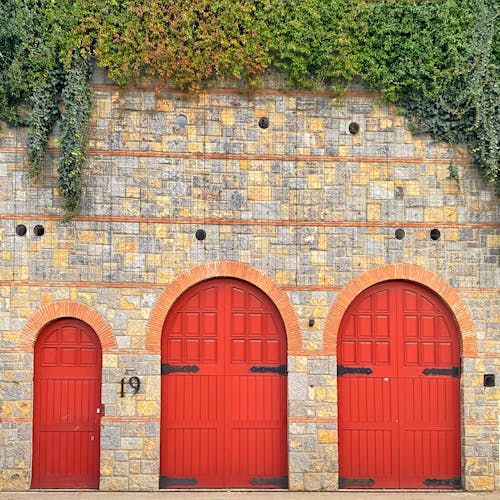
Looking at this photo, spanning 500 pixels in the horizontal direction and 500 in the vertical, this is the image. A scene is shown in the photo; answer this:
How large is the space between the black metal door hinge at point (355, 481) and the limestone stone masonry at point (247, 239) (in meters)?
0.27

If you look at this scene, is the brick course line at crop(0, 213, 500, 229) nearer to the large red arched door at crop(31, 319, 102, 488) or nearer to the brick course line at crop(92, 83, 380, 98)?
the large red arched door at crop(31, 319, 102, 488)

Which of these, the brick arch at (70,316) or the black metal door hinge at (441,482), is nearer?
the brick arch at (70,316)

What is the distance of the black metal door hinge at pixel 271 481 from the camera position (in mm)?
14336

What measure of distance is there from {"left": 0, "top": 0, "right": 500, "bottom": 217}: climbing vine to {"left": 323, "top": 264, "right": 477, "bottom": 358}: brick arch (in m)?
1.95

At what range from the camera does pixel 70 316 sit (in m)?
14.2

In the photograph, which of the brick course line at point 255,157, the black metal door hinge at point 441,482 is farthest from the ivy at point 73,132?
the black metal door hinge at point 441,482

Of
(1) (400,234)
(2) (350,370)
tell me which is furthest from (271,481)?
(1) (400,234)

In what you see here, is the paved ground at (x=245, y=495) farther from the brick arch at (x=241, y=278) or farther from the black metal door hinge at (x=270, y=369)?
the brick arch at (x=241, y=278)

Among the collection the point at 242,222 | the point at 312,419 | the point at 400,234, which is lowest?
the point at 312,419

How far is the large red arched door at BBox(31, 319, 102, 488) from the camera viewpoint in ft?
46.5

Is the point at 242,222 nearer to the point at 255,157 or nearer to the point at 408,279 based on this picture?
the point at 255,157

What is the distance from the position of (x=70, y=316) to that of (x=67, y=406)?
1.46 meters

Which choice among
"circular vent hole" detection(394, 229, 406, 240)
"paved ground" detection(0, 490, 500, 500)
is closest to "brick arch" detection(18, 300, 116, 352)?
"paved ground" detection(0, 490, 500, 500)

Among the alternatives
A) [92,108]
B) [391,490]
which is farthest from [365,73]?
[391,490]
